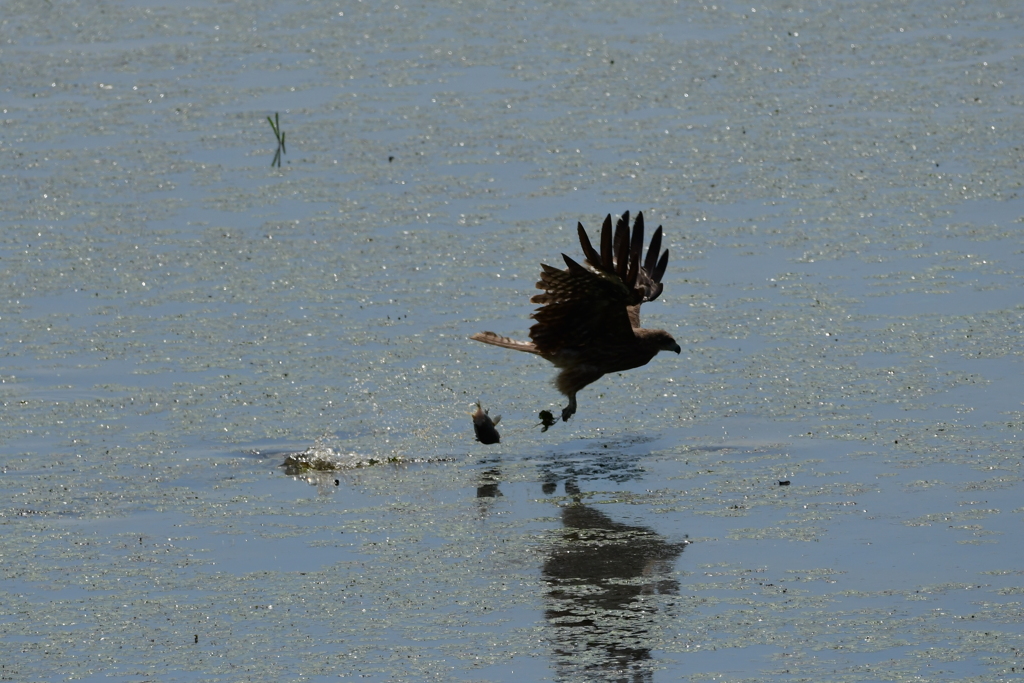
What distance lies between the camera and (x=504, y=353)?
8.61 metres

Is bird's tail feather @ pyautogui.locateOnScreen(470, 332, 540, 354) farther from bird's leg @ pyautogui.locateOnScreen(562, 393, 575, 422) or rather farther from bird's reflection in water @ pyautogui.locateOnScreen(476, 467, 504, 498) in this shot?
bird's reflection in water @ pyautogui.locateOnScreen(476, 467, 504, 498)

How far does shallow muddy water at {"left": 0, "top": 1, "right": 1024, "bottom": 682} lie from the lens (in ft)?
19.0

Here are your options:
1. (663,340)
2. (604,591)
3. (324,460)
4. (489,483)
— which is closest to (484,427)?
(489,483)

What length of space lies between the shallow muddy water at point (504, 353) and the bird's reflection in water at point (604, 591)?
0.8 inches

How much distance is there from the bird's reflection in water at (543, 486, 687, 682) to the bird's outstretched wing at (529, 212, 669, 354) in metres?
1.21

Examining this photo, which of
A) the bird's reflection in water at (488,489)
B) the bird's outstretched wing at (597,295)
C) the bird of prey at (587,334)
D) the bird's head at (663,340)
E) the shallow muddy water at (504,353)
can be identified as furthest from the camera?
the bird's head at (663,340)

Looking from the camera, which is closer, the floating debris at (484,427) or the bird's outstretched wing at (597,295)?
the floating debris at (484,427)

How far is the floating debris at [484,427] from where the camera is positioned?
745 centimetres

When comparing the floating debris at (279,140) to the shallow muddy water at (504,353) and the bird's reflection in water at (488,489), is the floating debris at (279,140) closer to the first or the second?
the shallow muddy water at (504,353)

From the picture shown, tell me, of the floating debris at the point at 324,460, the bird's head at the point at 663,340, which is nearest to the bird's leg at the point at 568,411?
the bird's head at the point at 663,340

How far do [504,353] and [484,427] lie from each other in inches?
46.8

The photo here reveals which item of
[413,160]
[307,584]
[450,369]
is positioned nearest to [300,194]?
[413,160]

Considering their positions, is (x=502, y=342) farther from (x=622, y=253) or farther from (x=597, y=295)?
(x=622, y=253)

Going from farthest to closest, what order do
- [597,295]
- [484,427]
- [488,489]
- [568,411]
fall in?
[597,295]
[568,411]
[484,427]
[488,489]
